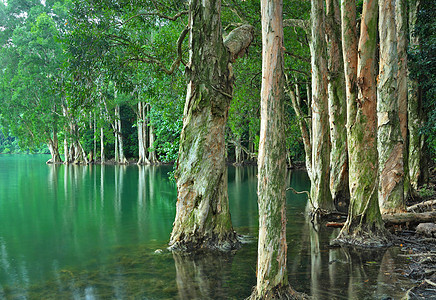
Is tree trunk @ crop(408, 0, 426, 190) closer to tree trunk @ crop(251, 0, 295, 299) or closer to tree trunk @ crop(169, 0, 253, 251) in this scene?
tree trunk @ crop(169, 0, 253, 251)

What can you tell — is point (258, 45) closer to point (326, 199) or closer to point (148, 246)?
point (326, 199)

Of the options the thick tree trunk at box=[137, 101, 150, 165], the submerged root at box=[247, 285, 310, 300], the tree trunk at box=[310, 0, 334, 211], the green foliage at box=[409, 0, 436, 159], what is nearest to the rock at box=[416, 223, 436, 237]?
the tree trunk at box=[310, 0, 334, 211]

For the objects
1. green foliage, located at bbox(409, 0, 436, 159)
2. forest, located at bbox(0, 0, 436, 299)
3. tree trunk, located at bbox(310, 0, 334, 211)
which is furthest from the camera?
green foliage, located at bbox(409, 0, 436, 159)

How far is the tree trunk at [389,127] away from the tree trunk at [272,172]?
19.2 ft

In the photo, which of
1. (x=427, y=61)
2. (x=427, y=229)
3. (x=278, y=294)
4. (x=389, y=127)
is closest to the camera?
(x=278, y=294)

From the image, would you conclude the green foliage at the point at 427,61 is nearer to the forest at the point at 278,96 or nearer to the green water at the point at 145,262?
the forest at the point at 278,96

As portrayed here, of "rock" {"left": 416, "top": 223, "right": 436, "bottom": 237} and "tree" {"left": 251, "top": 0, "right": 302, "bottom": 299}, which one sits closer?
"tree" {"left": 251, "top": 0, "right": 302, "bottom": 299}

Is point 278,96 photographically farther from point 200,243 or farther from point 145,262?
point 145,262

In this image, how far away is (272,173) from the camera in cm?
489

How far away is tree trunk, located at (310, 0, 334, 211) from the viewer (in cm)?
1230

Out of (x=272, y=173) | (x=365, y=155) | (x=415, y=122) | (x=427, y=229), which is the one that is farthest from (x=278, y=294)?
(x=415, y=122)

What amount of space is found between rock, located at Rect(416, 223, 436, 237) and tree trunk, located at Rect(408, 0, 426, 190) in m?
7.06

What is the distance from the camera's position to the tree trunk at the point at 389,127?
9781 mm

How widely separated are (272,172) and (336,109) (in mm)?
8762
